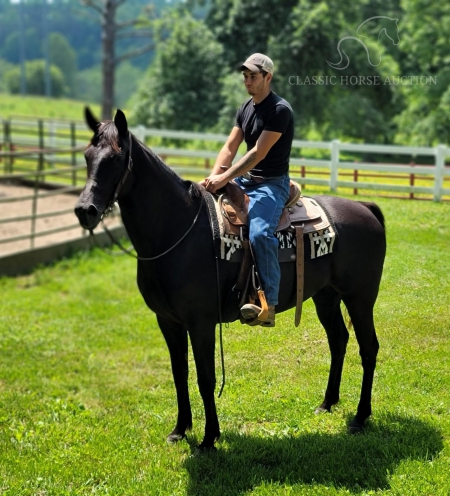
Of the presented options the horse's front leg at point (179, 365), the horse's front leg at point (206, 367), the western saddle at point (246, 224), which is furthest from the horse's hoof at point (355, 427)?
the horse's front leg at point (179, 365)

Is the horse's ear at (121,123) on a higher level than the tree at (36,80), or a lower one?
lower

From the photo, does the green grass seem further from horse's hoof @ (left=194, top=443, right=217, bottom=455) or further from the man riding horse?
horse's hoof @ (left=194, top=443, right=217, bottom=455)

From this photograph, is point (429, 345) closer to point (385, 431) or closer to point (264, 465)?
point (385, 431)

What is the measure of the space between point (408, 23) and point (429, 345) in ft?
36.4

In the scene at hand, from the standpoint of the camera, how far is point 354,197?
22.3 feet

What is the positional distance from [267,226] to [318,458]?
167cm

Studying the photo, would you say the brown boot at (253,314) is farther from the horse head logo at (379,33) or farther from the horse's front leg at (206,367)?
the horse head logo at (379,33)

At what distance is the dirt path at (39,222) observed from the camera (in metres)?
12.9

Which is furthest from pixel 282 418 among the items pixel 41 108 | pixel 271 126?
pixel 41 108

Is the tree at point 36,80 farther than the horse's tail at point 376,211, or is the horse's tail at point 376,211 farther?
the tree at point 36,80

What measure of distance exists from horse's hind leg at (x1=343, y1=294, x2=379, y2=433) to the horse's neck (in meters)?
→ 1.45

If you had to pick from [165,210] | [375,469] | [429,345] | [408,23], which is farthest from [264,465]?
[408,23]

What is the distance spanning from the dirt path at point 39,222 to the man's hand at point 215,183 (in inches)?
299

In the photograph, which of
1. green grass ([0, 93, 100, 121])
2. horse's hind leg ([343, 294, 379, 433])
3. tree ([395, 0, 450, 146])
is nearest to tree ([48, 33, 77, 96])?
green grass ([0, 93, 100, 121])
